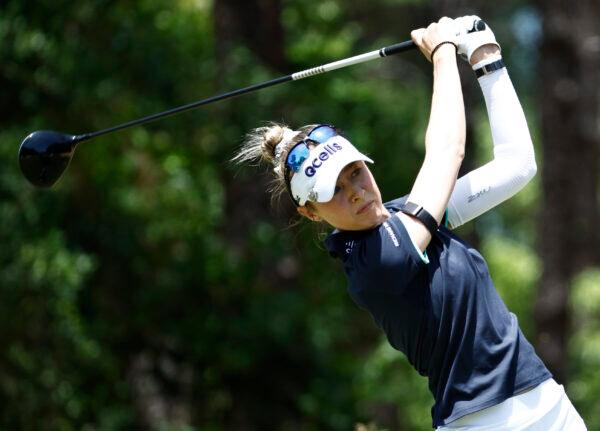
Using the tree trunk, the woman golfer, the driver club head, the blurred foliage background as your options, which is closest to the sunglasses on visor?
the woman golfer

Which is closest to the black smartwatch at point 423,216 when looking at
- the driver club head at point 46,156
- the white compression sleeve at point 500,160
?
the white compression sleeve at point 500,160

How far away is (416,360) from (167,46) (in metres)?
6.64

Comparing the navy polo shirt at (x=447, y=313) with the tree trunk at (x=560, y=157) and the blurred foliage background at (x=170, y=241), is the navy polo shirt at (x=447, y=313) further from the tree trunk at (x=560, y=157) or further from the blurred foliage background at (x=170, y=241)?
the tree trunk at (x=560, y=157)

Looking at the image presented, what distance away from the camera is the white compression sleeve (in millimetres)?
3404

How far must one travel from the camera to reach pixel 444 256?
3240mm

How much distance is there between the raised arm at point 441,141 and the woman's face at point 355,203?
0.34 ft

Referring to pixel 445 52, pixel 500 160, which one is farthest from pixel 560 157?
pixel 445 52

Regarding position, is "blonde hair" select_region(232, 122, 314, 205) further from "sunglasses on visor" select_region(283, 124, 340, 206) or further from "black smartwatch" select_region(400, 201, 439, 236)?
"black smartwatch" select_region(400, 201, 439, 236)

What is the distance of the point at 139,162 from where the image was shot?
1009cm

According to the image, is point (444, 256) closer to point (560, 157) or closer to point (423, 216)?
point (423, 216)

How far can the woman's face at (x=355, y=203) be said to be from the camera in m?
3.27

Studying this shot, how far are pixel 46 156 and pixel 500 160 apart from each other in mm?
2013

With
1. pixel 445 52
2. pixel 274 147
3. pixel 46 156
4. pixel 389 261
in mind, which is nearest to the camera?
pixel 389 261

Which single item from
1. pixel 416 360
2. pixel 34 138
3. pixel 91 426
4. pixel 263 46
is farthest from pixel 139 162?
pixel 416 360
